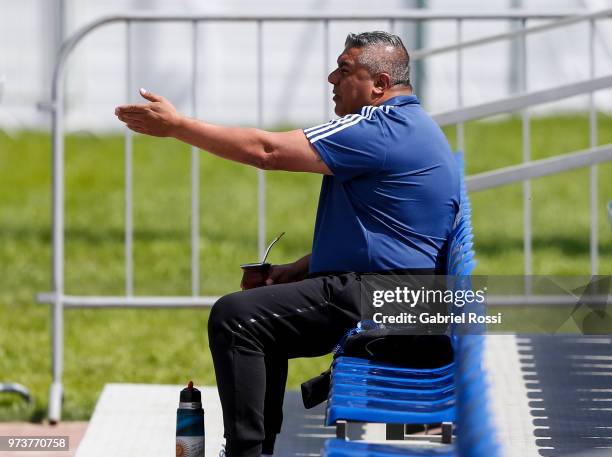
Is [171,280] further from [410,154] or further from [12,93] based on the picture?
[12,93]

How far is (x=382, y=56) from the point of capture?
4574 mm

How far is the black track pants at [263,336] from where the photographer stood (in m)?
4.26

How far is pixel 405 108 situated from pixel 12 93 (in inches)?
387

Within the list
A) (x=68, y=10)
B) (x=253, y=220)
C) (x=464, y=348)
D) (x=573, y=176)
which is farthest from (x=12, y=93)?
(x=464, y=348)

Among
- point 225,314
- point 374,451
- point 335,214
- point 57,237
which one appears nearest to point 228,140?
point 335,214

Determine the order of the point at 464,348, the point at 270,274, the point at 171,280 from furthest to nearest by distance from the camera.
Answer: the point at 171,280 → the point at 270,274 → the point at 464,348

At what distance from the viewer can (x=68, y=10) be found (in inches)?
541

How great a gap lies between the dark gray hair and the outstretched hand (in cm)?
64

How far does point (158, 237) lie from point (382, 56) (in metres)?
5.17

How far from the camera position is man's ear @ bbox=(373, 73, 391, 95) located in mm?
4570

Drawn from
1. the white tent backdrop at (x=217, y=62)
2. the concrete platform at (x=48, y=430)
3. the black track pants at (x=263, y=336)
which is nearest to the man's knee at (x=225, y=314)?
the black track pants at (x=263, y=336)

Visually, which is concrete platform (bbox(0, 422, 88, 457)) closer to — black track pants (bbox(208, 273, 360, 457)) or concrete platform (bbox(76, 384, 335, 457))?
concrete platform (bbox(76, 384, 335, 457))

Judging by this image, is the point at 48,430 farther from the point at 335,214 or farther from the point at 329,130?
the point at 329,130

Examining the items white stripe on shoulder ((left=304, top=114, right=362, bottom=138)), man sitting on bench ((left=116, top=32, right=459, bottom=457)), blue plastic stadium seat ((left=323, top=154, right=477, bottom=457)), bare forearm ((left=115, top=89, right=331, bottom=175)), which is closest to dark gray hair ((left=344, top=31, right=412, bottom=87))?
man sitting on bench ((left=116, top=32, right=459, bottom=457))
